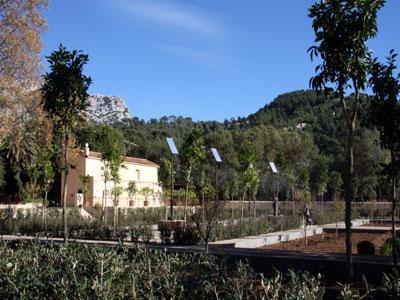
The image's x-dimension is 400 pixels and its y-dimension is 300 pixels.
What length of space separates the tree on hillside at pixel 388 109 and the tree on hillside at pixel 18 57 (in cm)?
1619

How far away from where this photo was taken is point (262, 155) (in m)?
56.1

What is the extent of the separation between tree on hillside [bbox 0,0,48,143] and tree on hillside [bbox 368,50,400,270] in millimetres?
16194

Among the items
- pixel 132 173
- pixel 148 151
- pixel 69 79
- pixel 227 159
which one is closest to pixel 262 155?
pixel 227 159

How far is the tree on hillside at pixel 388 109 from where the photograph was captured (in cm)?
866

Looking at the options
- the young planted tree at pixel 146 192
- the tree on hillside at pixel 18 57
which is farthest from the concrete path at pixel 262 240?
the young planted tree at pixel 146 192

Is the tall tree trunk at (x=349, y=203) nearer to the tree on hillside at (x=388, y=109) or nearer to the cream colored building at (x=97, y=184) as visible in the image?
the tree on hillside at (x=388, y=109)

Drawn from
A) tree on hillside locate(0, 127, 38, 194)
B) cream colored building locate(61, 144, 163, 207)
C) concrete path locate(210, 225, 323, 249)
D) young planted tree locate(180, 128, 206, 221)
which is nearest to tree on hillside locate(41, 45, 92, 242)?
concrete path locate(210, 225, 323, 249)

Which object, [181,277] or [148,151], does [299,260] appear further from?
[148,151]

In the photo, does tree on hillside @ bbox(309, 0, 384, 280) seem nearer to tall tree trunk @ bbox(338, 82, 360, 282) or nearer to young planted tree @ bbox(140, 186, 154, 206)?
tall tree trunk @ bbox(338, 82, 360, 282)

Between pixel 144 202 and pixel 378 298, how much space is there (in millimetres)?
38591

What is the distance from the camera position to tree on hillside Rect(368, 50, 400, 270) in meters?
8.66

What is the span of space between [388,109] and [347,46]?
2.09 meters

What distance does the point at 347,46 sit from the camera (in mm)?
7125

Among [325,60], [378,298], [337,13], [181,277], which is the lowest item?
[378,298]
